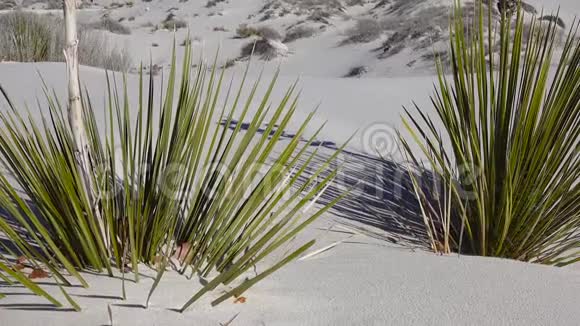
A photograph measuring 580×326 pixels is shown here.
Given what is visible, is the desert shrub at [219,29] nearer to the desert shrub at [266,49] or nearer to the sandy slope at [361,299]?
the desert shrub at [266,49]

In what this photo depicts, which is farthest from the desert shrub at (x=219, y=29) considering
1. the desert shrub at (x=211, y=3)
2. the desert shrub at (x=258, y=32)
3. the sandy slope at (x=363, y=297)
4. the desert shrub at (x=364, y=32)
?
the sandy slope at (x=363, y=297)

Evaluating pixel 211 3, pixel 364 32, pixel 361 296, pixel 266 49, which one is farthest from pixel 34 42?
pixel 211 3

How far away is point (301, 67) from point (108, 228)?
11794mm

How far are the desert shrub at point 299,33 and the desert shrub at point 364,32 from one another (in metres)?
1.01

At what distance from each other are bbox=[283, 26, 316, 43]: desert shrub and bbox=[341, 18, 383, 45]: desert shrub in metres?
1.01

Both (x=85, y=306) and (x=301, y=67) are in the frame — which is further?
(x=301, y=67)

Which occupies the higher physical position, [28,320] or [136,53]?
[28,320]

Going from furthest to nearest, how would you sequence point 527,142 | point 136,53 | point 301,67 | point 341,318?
1. point 136,53
2. point 301,67
3. point 527,142
4. point 341,318

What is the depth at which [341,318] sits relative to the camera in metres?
1.24

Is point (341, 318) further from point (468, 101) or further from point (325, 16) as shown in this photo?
point (325, 16)

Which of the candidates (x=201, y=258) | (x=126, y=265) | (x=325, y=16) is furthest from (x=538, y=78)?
(x=325, y=16)

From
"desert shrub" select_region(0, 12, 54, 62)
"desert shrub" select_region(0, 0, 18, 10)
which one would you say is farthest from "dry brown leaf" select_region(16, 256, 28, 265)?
"desert shrub" select_region(0, 0, 18, 10)

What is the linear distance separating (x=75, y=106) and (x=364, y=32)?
515 inches

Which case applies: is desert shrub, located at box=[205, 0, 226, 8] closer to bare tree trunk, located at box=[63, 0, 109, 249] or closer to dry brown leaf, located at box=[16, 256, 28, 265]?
bare tree trunk, located at box=[63, 0, 109, 249]
